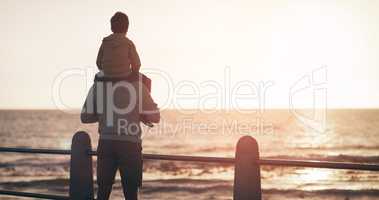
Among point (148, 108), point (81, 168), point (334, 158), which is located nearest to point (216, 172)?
point (334, 158)

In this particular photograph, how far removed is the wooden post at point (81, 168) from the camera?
18.8ft

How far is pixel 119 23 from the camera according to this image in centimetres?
472

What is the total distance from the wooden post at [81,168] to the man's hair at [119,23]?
1.47m

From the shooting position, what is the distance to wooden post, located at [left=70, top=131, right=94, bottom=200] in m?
5.73

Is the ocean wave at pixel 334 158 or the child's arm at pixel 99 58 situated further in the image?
the ocean wave at pixel 334 158

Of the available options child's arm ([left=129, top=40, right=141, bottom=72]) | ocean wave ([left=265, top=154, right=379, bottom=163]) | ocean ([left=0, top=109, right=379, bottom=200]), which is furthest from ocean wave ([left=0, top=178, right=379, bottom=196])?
child's arm ([left=129, top=40, right=141, bottom=72])

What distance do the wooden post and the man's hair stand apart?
1.47 metres

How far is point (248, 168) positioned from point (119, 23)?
1.76m

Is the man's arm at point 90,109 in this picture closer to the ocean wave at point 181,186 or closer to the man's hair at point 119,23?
the man's hair at point 119,23

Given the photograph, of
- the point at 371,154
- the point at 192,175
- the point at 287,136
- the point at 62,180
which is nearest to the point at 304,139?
the point at 287,136

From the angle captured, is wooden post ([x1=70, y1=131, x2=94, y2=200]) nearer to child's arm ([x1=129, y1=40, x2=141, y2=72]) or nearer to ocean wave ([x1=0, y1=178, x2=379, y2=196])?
child's arm ([x1=129, y1=40, x2=141, y2=72])

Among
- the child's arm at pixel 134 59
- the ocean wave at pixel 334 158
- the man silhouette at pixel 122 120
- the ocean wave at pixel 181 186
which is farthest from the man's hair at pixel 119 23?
the ocean wave at pixel 334 158

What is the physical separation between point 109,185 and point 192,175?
29087 millimetres

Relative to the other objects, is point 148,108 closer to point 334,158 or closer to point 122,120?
point 122,120
